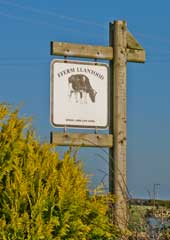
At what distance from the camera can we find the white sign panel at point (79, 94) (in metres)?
11.2

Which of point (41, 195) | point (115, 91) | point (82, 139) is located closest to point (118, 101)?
point (115, 91)

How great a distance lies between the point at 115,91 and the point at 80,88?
1.97ft

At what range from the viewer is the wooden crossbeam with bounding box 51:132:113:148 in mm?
11039

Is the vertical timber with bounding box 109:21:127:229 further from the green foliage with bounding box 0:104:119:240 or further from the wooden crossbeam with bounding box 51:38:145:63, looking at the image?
the green foliage with bounding box 0:104:119:240

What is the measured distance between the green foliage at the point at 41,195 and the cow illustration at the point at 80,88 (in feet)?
10.7

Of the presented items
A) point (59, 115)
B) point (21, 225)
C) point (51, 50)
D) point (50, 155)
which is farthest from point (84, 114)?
point (21, 225)

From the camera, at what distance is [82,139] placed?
11242 mm

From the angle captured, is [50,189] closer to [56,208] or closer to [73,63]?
[56,208]

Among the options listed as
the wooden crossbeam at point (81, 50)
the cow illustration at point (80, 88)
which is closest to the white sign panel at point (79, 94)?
the cow illustration at point (80, 88)

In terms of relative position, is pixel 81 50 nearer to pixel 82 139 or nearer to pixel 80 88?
pixel 80 88

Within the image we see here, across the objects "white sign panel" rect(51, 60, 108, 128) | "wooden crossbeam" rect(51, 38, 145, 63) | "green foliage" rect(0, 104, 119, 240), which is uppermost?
"wooden crossbeam" rect(51, 38, 145, 63)

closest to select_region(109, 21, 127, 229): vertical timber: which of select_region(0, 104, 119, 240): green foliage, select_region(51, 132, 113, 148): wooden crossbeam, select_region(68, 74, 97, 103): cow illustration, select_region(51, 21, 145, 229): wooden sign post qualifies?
select_region(51, 21, 145, 229): wooden sign post

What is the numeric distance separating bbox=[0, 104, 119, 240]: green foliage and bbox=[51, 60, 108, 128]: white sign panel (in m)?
3.12

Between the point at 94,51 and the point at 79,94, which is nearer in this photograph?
the point at 79,94
